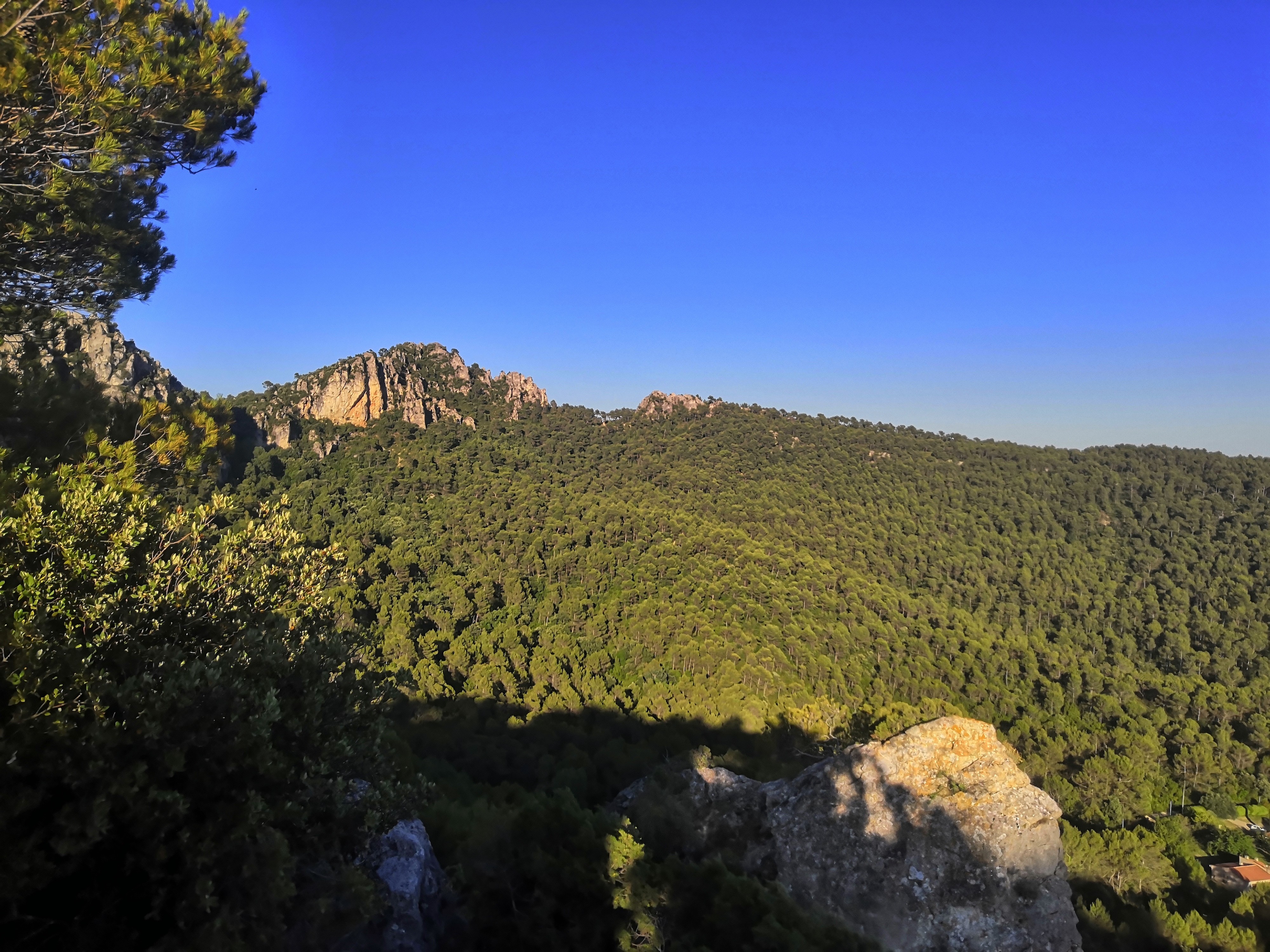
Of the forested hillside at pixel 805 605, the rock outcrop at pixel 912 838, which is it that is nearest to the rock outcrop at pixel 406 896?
the forested hillside at pixel 805 605

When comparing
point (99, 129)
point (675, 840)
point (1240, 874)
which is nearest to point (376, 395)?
point (675, 840)

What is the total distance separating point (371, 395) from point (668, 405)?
136ft

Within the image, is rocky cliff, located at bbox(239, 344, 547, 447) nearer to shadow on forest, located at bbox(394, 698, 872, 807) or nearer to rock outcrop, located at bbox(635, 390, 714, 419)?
rock outcrop, located at bbox(635, 390, 714, 419)

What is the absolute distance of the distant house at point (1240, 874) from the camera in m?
25.3

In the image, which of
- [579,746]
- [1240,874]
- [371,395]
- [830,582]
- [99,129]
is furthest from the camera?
[371,395]

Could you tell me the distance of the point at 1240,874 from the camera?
87.7 feet

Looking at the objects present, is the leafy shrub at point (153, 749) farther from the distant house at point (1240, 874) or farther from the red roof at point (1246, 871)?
the red roof at point (1246, 871)

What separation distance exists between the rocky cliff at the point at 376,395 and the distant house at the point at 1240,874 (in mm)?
68491

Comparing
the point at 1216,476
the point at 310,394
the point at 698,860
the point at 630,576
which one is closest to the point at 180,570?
the point at 698,860

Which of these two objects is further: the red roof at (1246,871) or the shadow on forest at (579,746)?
the red roof at (1246,871)

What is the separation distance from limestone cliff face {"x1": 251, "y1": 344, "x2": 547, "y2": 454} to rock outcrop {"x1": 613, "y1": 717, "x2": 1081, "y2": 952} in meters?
57.6

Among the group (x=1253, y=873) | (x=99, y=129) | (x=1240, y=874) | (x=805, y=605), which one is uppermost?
(x=99, y=129)

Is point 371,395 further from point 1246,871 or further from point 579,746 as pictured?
point 1246,871

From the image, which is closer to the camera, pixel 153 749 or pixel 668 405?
pixel 153 749
